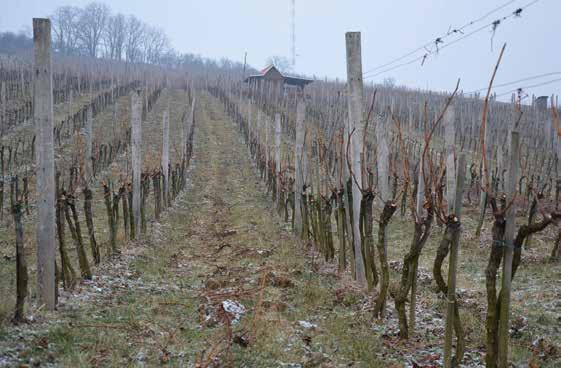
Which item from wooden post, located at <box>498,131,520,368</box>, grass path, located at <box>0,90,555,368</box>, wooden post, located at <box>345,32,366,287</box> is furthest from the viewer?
wooden post, located at <box>345,32,366,287</box>

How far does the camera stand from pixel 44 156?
16.4 feet

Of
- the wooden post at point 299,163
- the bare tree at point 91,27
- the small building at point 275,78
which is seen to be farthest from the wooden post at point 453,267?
the bare tree at point 91,27

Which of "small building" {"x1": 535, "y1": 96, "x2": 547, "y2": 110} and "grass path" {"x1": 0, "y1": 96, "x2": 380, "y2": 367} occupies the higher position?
"small building" {"x1": 535, "y1": 96, "x2": 547, "y2": 110}

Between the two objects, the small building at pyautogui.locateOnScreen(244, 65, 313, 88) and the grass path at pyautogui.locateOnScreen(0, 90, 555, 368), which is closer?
the grass path at pyautogui.locateOnScreen(0, 90, 555, 368)

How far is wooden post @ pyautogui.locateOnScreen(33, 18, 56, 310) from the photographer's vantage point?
4953 mm

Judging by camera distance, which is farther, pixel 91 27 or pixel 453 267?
pixel 91 27

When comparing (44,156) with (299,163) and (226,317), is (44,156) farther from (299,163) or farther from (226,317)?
(299,163)

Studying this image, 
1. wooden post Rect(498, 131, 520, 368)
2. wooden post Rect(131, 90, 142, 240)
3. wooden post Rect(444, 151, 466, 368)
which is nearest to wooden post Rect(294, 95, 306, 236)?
wooden post Rect(131, 90, 142, 240)

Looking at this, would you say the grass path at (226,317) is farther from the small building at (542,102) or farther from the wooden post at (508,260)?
the small building at (542,102)

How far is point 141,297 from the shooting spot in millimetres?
6098

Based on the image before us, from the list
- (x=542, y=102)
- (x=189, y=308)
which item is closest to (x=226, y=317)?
(x=189, y=308)

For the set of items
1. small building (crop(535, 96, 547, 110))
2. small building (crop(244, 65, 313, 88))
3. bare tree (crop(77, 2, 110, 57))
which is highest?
bare tree (crop(77, 2, 110, 57))

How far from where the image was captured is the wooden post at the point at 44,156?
4.95 metres

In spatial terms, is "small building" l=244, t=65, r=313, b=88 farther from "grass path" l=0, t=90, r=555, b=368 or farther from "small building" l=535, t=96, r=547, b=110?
"grass path" l=0, t=90, r=555, b=368
